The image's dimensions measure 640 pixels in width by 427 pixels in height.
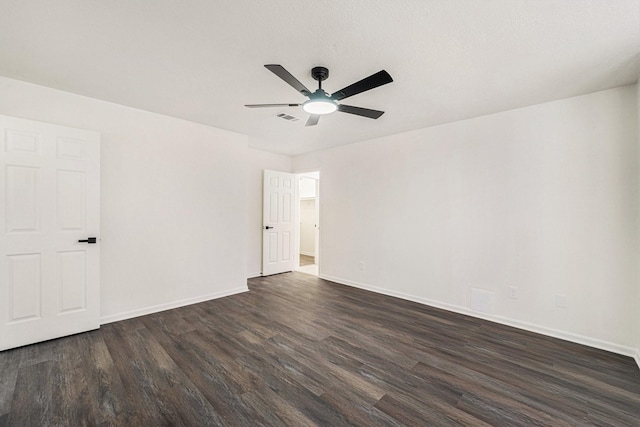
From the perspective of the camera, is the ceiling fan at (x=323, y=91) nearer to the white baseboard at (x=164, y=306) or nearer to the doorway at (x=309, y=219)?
the white baseboard at (x=164, y=306)

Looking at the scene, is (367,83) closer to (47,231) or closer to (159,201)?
(159,201)

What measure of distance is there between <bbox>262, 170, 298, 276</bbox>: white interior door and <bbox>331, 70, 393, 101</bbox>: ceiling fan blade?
346 centimetres

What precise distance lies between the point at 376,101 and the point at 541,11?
153cm

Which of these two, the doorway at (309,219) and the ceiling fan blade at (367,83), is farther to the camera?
the doorway at (309,219)

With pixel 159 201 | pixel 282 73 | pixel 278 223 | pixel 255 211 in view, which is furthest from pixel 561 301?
pixel 159 201

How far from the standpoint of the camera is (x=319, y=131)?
4152 mm

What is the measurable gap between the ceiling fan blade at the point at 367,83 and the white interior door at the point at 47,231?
2.82m

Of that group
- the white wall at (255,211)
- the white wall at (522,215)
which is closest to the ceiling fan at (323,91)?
the white wall at (522,215)

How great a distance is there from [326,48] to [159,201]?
2893mm

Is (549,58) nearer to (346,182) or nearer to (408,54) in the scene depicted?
(408,54)

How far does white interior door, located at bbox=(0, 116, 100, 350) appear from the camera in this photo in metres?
2.52

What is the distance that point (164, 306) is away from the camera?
3.56 meters

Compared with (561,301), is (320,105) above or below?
above

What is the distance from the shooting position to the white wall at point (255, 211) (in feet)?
17.1
